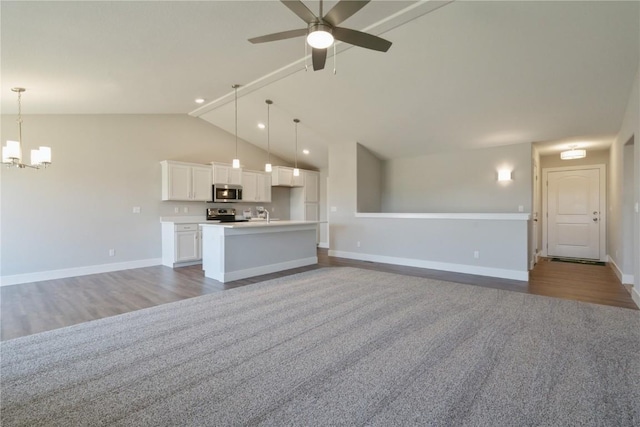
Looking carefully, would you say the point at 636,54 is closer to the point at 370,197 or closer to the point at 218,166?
the point at 370,197

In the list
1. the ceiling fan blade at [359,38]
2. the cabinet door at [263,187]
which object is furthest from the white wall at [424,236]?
the ceiling fan blade at [359,38]

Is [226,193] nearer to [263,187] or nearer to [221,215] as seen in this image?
[221,215]

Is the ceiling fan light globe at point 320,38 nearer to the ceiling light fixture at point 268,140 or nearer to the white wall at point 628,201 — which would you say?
the ceiling light fixture at point 268,140

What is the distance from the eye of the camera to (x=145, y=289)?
4.33 metres

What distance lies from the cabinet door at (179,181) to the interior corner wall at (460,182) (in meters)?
4.63

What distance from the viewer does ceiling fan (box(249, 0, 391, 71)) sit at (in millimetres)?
2152

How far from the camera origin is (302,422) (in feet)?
5.17

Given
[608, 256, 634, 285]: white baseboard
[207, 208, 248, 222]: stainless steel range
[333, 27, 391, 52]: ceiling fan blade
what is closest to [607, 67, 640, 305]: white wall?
[608, 256, 634, 285]: white baseboard

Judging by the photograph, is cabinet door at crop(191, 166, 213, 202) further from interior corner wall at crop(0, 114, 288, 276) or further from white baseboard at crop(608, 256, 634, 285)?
white baseboard at crop(608, 256, 634, 285)

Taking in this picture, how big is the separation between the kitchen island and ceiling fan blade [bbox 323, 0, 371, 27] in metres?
3.25

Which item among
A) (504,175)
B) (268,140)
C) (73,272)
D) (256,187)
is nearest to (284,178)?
(256,187)

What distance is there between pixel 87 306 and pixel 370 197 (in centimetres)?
564

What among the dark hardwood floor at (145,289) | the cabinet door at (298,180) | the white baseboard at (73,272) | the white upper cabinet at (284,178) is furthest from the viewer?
the cabinet door at (298,180)

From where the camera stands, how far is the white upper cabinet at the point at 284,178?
8258 mm
